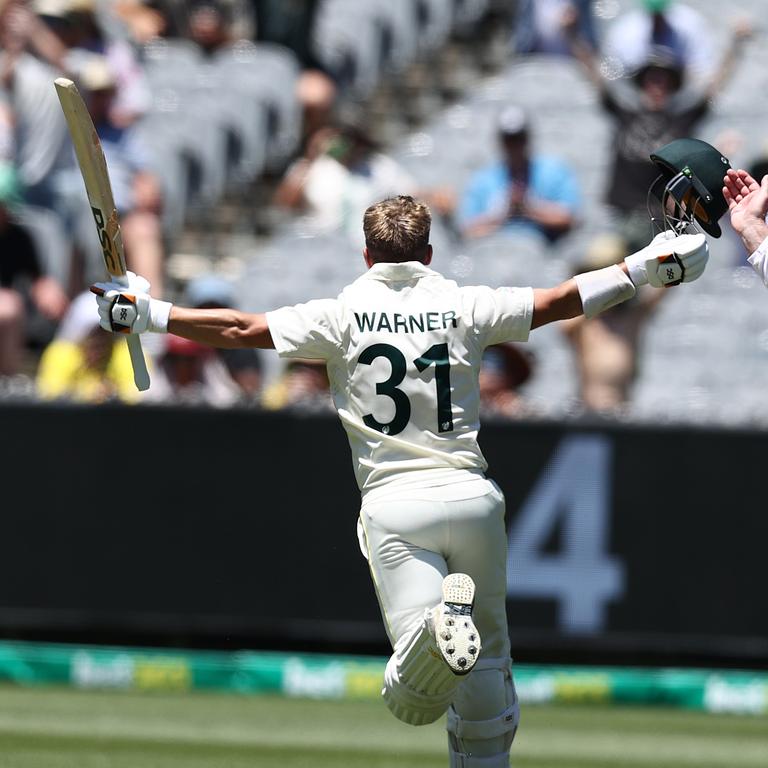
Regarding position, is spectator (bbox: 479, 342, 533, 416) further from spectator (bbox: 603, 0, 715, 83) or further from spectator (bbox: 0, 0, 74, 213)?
spectator (bbox: 0, 0, 74, 213)

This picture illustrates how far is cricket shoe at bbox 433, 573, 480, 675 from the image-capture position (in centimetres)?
461

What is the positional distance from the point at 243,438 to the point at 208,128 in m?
4.05

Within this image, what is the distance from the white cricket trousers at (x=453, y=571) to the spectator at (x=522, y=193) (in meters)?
5.35

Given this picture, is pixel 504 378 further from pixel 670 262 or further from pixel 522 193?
pixel 670 262

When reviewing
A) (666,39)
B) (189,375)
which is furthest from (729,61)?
(189,375)

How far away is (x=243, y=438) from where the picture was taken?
28.8ft

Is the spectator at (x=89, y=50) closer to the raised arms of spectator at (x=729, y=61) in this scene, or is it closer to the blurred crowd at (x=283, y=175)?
the blurred crowd at (x=283, y=175)

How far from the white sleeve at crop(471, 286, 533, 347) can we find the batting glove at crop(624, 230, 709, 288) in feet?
1.13

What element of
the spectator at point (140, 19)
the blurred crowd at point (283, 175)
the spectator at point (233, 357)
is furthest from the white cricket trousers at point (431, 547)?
the spectator at point (140, 19)

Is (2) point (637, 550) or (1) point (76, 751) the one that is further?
(2) point (637, 550)

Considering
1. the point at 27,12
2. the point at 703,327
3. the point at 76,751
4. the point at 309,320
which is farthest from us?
the point at 27,12

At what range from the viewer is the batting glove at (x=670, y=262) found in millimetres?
5141

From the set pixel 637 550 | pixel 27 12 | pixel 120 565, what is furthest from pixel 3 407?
pixel 27 12

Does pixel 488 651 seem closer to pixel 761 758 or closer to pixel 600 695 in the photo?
pixel 761 758
